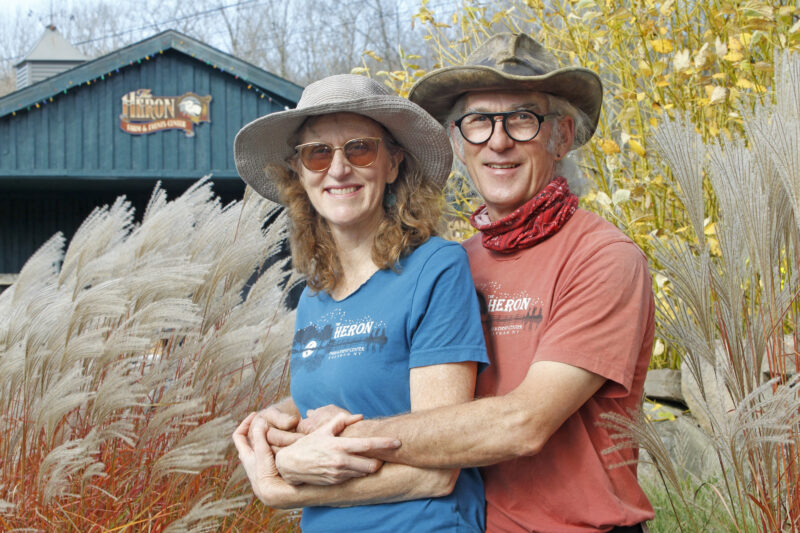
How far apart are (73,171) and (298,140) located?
1194 centimetres

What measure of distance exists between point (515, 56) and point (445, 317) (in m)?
0.83

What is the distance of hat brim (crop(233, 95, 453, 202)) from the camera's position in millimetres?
2318

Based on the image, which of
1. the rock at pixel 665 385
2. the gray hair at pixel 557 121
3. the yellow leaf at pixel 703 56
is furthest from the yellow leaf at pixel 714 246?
the gray hair at pixel 557 121

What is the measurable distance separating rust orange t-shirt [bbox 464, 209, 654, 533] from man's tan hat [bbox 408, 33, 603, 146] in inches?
17.8

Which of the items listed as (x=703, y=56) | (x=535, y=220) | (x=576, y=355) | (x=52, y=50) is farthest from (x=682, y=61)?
(x=52, y=50)

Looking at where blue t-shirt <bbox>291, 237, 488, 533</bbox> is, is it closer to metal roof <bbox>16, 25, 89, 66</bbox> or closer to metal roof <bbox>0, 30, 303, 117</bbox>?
metal roof <bbox>0, 30, 303, 117</bbox>

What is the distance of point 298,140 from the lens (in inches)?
101

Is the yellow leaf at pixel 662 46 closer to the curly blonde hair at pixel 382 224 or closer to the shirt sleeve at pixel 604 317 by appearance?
the curly blonde hair at pixel 382 224

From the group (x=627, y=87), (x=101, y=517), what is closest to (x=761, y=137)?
(x=101, y=517)

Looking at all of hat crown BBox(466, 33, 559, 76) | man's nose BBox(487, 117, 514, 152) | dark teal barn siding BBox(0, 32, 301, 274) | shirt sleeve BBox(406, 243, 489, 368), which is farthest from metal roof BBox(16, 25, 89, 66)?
shirt sleeve BBox(406, 243, 489, 368)

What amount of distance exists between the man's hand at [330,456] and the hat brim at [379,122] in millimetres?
846

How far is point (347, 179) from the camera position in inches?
91.2

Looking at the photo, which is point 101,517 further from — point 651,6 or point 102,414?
point 651,6

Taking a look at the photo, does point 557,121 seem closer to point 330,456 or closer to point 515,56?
point 515,56
